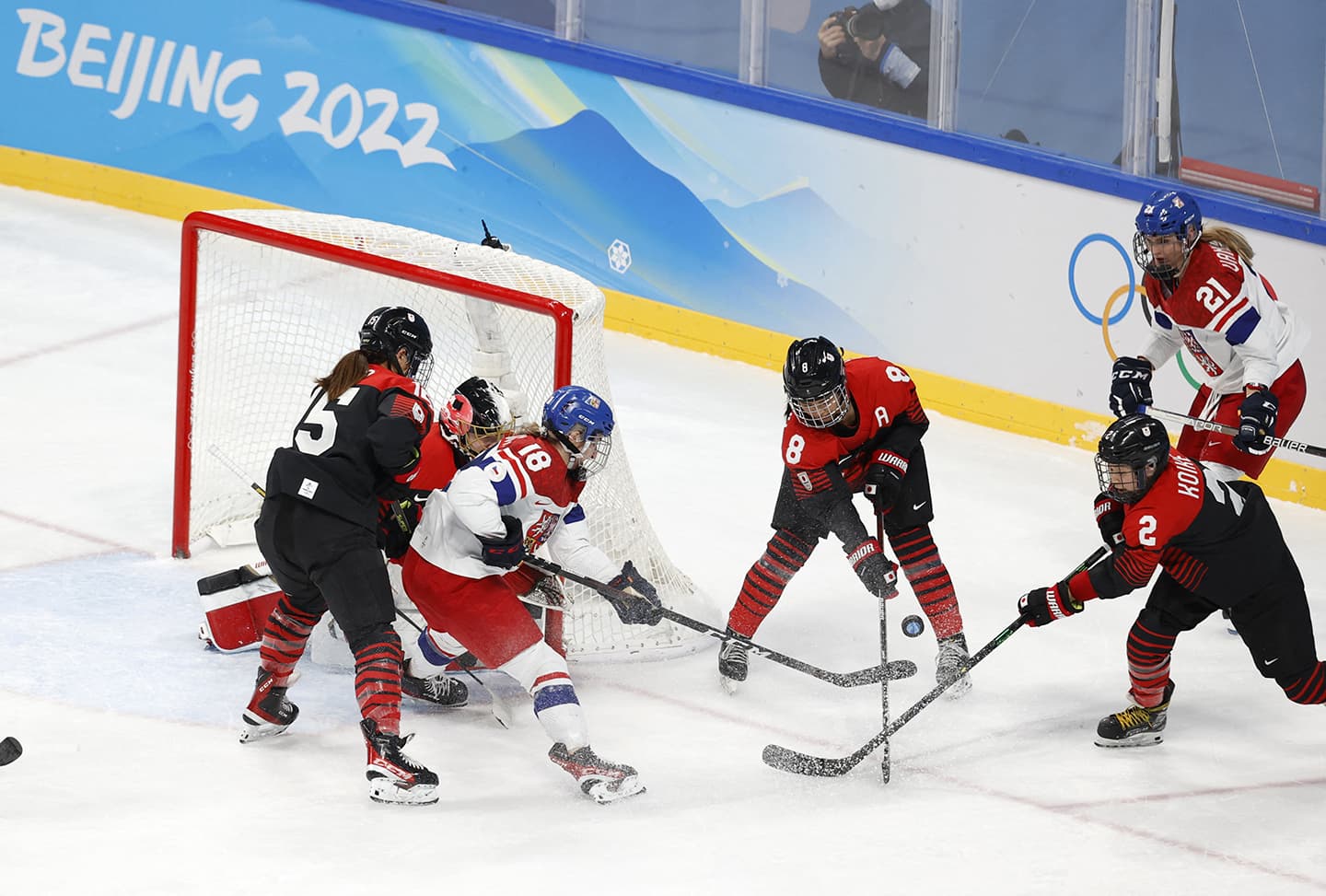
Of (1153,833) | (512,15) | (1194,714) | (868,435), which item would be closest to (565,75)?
(512,15)

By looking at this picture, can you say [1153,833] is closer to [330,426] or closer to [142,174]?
[330,426]

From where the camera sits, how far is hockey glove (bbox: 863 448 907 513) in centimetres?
469

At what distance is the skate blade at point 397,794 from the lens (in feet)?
13.6

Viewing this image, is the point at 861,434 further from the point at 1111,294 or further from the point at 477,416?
the point at 1111,294

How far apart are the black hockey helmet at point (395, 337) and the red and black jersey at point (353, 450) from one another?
187 millimetres

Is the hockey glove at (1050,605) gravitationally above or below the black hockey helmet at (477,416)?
below

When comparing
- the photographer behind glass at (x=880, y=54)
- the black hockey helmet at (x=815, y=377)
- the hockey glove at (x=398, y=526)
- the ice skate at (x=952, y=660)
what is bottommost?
the ice skate at (x=952, y=660)

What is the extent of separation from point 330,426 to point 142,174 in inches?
187

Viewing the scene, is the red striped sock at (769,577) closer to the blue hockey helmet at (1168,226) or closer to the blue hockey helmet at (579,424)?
the blue hockey helmet at (579,424)

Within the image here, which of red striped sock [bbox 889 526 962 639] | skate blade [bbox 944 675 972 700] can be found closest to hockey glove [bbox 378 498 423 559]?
red striped sock [bbox 889 526 962 639]

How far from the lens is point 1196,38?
629cm

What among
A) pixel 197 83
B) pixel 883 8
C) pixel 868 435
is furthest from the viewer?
pixel 197 83

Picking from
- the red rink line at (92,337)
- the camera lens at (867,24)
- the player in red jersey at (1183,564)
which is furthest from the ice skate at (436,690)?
the camera lens at (867,24)

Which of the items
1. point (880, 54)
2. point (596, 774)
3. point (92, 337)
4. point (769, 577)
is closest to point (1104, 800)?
point (769, 577)
